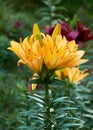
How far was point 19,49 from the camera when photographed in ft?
8.14

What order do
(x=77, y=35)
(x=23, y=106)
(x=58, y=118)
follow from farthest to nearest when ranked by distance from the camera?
(x=23, y=106)
(x=77, y=35)
(x=58, y=118)

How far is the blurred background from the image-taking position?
350 cm

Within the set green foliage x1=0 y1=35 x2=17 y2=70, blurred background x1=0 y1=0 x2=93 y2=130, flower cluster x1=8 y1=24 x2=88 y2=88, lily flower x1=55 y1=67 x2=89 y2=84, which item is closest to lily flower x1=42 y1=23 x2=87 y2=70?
→ flower cluster x1=8 y1=24 x2=88 y2=88

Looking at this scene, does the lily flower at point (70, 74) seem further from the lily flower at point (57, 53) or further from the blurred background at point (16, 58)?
the lily flower at point (57, 53)

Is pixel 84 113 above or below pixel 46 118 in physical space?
above

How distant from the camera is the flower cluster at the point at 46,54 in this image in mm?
2420

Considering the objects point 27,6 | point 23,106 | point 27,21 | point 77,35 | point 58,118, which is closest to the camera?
point 58,118

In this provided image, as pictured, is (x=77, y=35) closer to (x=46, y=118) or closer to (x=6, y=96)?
(x=46, y=118)

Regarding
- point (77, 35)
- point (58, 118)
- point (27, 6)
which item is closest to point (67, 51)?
point (58, 118)

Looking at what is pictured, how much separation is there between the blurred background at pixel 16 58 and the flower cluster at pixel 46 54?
31 centimetres

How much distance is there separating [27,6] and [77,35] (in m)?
4.89

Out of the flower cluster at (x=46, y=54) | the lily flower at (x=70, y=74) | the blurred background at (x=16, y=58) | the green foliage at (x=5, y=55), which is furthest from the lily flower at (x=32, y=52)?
the green foliage at (x=5, y=55)

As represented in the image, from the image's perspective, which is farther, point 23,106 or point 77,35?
point 23,106

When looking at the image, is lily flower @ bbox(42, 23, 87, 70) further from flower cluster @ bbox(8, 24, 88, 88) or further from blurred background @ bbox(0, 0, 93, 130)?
blurred background @ bbox(0, 0, 93, 130)
